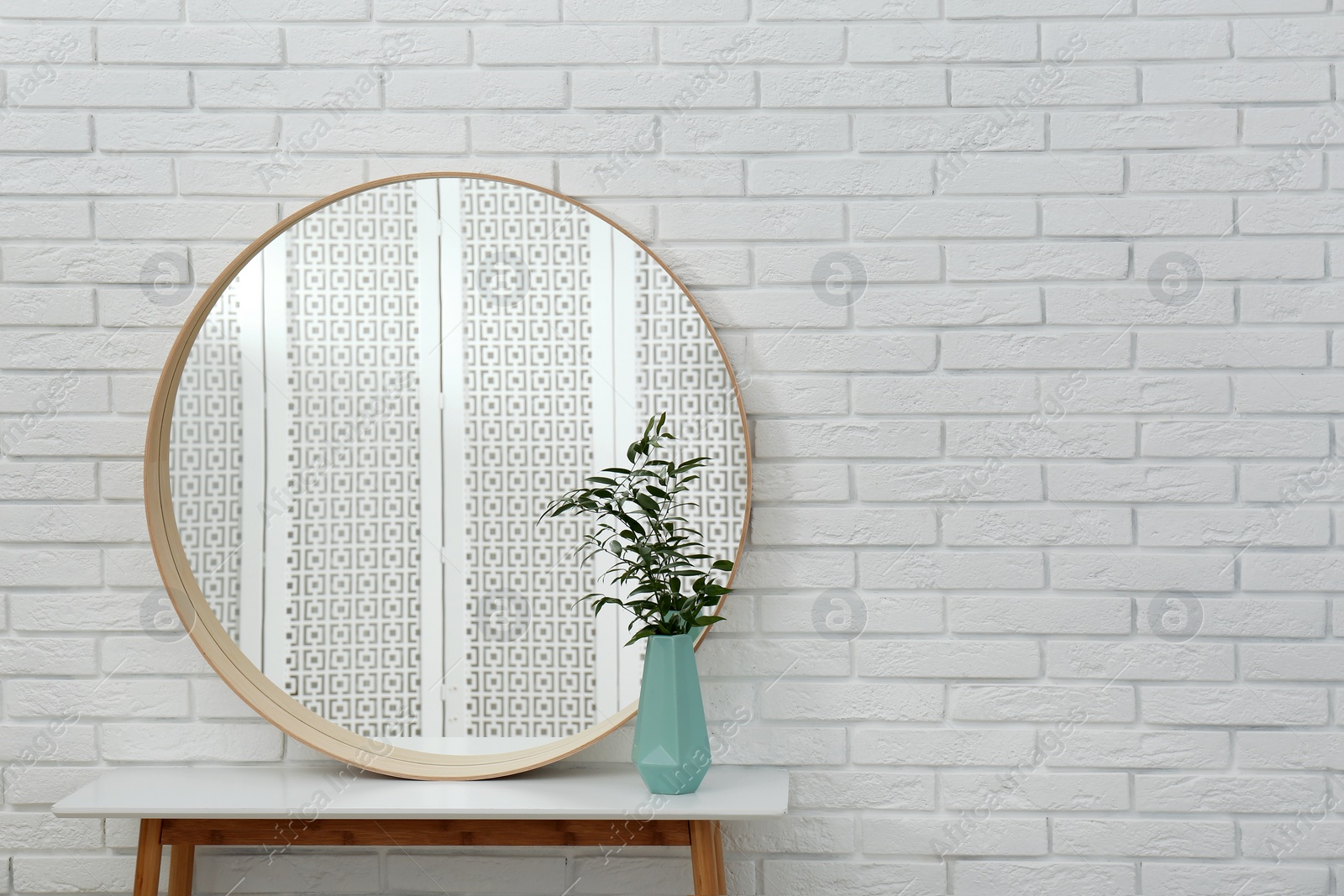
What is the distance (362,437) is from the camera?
4.23 feet

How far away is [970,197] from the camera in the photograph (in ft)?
4.25

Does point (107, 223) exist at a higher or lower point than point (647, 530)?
higher

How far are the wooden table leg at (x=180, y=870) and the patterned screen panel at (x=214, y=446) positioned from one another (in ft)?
1.07

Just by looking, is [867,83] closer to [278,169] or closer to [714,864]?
[278,169]

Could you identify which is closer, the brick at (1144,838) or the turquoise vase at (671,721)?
the turquoise vase at (671,721)

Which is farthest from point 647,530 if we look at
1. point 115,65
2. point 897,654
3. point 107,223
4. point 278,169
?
point 115,65

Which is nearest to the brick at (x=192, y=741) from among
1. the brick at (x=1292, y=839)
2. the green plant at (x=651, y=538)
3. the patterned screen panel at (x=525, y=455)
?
the patterned screen panel at (x=525, y=455)

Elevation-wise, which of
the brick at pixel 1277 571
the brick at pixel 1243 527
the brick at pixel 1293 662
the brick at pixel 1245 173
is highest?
the brick at pixel 1245 173

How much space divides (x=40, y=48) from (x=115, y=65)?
106mm

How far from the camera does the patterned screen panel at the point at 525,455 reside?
4.18 ft

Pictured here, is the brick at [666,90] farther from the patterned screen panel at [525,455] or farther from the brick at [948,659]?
the brick at [948,659]

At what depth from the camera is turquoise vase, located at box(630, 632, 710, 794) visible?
44.6 inches

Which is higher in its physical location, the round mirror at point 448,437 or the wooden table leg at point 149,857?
the round mirror at point 448,437

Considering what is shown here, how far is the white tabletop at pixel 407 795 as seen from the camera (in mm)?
1131
